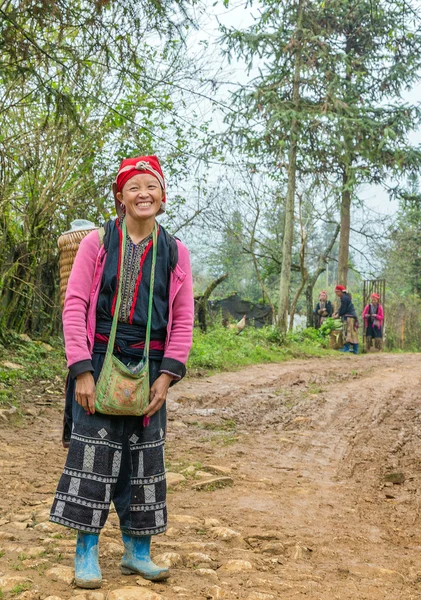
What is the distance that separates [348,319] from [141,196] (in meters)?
17.8

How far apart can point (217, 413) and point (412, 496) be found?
11.2 feet

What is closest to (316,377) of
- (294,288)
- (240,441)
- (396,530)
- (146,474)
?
(240,441)

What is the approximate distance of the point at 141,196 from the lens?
3.19 m

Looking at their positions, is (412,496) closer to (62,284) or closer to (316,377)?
(62,284)

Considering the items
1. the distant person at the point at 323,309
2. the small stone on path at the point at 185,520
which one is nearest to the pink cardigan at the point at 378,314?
the distant person at the point at 323,309

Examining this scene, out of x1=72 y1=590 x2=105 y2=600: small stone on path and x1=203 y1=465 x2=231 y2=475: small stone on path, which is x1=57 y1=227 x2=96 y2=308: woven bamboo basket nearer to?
x1=203 y1=465 x2=231 y2=475: small stone on path

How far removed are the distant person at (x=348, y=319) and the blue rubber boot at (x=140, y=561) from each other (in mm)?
17413

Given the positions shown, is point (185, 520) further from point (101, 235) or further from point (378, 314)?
point (378, 314)

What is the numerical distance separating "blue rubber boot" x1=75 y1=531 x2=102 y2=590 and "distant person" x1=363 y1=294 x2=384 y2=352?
62.2ft

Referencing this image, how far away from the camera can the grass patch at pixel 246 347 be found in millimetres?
12461

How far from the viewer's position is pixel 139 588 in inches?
112

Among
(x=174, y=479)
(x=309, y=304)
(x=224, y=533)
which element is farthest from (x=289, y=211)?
(x=224, y=533)

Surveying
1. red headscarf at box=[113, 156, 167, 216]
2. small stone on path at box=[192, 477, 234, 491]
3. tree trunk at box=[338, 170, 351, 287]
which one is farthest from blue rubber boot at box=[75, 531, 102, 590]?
tree trunk at box=[338, 170, 351, 287]

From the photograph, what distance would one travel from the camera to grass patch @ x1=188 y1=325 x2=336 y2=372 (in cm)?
1246
